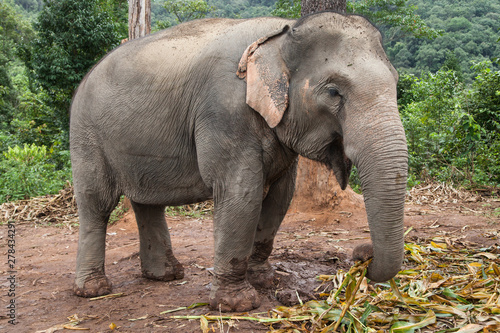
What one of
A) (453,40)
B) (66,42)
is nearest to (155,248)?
(66,42)

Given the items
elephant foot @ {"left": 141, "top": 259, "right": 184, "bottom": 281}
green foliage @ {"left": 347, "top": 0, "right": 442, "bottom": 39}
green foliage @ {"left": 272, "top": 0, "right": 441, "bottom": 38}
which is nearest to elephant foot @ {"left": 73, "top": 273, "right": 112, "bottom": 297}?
elephant foot @ {"left": 141, "top": 259, "right": 184, "bottom": 281}

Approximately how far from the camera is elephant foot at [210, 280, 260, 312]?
3.56 m

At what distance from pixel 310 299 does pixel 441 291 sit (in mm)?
973

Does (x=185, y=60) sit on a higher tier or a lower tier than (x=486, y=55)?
higher

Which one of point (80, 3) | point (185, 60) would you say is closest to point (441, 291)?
point (185, 60)

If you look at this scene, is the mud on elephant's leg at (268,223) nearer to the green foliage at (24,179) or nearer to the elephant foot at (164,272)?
the elephant foot at (164,272)

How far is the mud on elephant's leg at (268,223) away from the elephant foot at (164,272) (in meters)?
0.85

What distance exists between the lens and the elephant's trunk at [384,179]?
2.80 m

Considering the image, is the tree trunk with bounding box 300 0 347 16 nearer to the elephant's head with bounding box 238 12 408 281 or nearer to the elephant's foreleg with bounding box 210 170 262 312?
the elephant's head with bounding box 238 12 408 281

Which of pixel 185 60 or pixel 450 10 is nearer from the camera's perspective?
pixel 185 60

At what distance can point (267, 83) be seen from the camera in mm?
3285

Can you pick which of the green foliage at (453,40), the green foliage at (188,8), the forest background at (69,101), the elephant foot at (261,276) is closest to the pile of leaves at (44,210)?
the forest background at (69,101)

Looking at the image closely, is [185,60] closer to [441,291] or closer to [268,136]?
[268,136]

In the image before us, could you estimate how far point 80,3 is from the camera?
40.3ft
